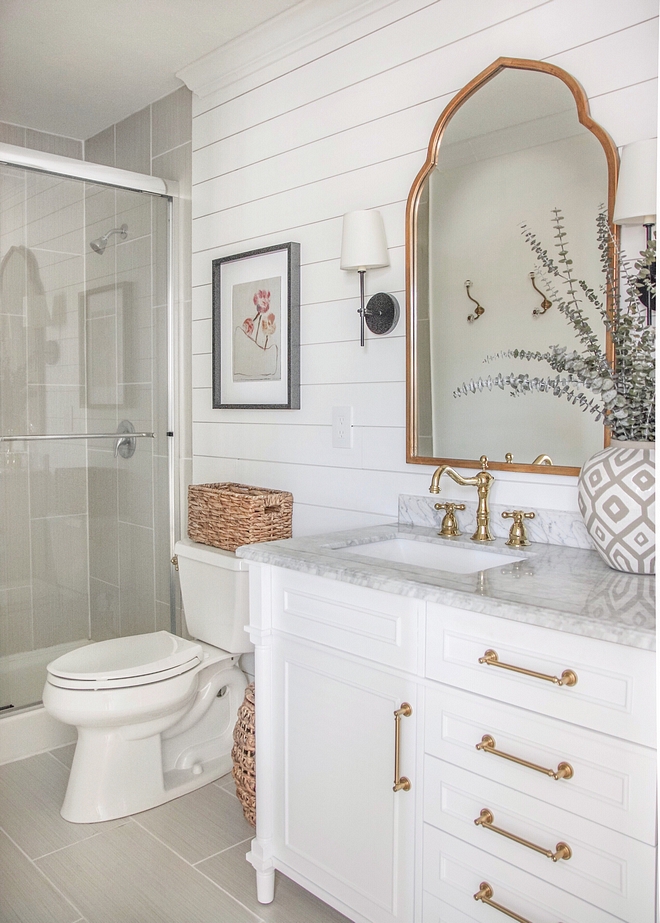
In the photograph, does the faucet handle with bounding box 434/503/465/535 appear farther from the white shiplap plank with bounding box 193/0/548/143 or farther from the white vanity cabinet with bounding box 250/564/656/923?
the white shiplap plank with bounding box 193/0/548/143

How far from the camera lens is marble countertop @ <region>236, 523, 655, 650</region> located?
123 centimetres

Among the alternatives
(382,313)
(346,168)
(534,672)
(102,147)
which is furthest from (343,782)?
(102,147)

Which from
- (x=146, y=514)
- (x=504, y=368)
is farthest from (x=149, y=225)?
(x=504, y=368)

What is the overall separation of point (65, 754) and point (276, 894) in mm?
1092

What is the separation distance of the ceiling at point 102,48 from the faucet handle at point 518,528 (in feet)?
5.47

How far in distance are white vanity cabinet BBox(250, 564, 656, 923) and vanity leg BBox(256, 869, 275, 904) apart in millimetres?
18

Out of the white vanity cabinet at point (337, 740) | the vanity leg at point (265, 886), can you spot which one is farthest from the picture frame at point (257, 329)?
the vanity leg at point (265, 886)

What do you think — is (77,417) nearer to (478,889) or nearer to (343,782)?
(343,782)

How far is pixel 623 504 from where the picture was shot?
1476 mm

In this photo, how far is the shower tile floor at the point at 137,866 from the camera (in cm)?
184

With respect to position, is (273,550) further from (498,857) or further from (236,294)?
(236,294)

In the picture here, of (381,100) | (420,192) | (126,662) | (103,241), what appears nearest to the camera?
(420,192)

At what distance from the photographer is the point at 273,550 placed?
1.81 m

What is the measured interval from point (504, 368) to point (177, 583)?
1667mm
